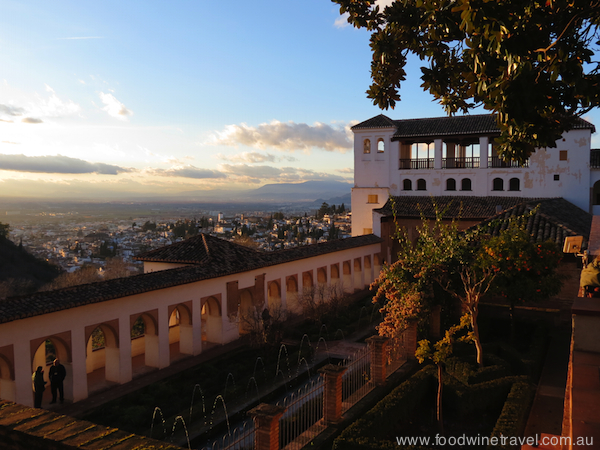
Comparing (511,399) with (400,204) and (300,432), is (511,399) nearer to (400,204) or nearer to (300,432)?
(300,432)

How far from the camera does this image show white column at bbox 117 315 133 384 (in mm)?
12680

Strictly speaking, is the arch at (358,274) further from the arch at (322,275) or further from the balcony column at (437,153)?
the balcony column at (437,153)

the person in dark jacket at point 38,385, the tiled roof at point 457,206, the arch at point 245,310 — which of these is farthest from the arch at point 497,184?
the person in dark jacket at point 38,385

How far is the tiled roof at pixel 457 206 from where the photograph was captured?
2895 cm

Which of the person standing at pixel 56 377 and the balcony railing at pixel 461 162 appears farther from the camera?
the balcony railing at pixel 461 162

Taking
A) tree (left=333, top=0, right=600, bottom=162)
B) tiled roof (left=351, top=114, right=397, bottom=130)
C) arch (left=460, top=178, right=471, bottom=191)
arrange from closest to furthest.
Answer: tree (left=333, top=0, right=600, bottom=162) → arch (left=460, top=178, right=471, bottom=191) → tiled roof (left=351, top=114, right=397, bottom=130)

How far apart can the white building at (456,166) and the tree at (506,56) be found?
22049 millimetres

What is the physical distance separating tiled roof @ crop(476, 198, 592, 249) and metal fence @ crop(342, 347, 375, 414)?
759cm

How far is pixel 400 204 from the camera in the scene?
31.5 metres

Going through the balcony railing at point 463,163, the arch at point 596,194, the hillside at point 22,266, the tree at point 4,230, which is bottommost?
the hillside at point 22,266

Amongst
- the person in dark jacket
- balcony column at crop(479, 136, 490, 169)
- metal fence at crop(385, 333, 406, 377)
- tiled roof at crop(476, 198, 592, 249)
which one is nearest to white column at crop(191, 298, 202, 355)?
the person in dark jacket

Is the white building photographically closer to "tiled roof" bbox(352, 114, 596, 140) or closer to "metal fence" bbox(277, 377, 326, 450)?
"tiled roof" bbox(352, 114, 596, 140)

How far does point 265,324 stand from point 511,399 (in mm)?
8412

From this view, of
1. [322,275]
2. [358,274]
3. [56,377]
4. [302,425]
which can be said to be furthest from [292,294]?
[302,425]
